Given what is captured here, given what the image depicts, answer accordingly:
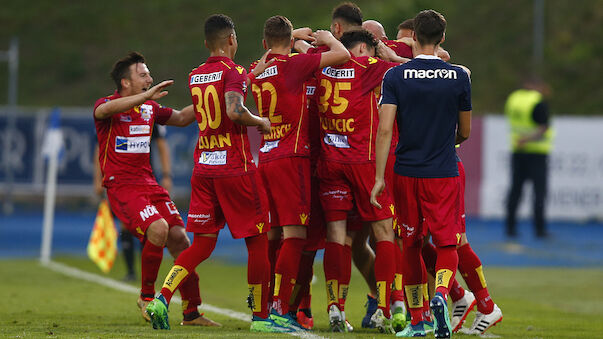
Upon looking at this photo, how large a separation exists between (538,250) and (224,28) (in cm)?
1092

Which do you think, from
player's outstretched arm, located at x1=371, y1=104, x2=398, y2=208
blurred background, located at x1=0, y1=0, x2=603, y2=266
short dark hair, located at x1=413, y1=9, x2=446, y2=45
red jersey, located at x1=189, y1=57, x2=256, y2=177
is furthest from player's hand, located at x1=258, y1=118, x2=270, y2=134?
blurred background, located at x1=0, y1=0, x2=603, y2=266

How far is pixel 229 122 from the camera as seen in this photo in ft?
24.8

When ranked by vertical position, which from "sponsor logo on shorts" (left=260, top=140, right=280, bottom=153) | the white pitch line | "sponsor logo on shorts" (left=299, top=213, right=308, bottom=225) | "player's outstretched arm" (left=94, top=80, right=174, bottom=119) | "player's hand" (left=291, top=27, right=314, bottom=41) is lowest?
the white pitch line

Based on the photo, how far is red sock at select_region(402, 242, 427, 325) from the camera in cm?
723

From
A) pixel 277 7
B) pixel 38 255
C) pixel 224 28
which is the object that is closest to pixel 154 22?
pixel 277 7

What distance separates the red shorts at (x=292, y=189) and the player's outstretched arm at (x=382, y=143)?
2.59 ft

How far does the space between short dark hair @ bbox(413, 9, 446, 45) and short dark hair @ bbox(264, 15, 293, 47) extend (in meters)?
1.15

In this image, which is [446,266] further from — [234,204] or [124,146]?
[124,146]

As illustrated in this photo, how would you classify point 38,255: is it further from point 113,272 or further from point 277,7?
point 277,7

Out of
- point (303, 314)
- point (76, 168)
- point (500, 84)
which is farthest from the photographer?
point (500, 84)

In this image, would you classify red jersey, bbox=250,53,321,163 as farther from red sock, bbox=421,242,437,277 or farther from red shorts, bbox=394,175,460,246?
red sock, bbox=421,242,437,277

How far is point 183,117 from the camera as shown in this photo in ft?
27.8

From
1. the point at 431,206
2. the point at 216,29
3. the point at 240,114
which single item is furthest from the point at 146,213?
the point at 431,206

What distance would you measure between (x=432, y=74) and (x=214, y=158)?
5.91 feet
